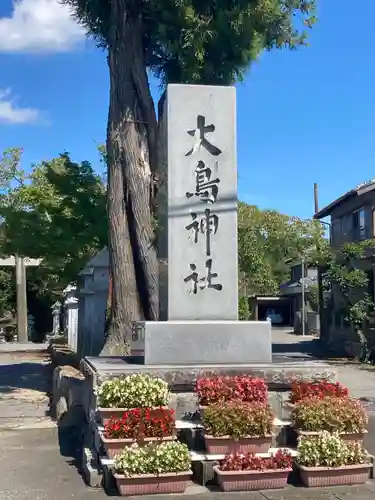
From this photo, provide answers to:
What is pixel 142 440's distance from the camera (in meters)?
6.04

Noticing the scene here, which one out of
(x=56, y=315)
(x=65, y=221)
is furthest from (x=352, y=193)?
(x=56, y=315)

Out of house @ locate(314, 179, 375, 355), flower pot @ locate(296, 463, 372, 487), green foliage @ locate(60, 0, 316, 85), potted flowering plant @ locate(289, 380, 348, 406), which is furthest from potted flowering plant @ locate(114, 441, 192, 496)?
house @ locate(314, 179, 375, 355)

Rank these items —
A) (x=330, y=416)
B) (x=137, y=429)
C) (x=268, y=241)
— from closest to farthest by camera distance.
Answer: (x=137, y=429) → (x=330, y=416) → (x=268, y=241)

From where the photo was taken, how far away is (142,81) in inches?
489

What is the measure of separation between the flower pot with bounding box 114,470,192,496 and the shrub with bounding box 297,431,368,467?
106 centimetres

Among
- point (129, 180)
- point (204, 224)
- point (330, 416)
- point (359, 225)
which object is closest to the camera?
point (330, 416)

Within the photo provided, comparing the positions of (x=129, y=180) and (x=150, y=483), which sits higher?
(x=129, y=180)

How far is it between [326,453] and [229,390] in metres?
1.05

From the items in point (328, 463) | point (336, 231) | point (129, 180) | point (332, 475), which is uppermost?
point (336, 231)

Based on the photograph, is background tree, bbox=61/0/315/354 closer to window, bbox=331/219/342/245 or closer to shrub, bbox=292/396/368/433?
shrub, bbox=292/396/368/433

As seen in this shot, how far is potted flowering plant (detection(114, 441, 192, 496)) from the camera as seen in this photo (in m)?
5.68

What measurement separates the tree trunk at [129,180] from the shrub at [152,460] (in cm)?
572

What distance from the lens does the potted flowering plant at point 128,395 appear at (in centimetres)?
634

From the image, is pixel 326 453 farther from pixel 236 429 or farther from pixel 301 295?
pixel 301 295
